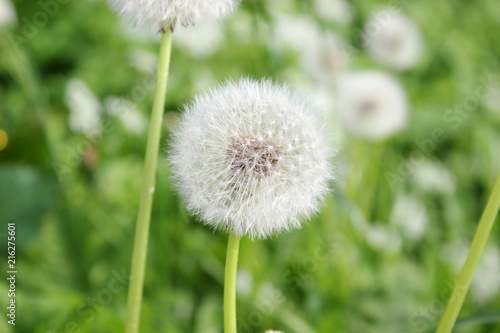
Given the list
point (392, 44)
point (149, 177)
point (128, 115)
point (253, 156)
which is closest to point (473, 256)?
point (253, 156)

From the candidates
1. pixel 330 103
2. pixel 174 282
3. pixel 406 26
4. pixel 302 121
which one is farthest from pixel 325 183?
pixel 406 26

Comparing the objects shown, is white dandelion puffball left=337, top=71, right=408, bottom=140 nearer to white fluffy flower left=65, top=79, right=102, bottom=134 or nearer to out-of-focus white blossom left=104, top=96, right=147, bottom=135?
out-of-focus white blossom left=104, top=96, right=147, bottom=135

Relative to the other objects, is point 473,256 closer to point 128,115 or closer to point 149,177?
point 149,177

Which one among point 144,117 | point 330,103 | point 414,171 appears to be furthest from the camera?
point 330,103

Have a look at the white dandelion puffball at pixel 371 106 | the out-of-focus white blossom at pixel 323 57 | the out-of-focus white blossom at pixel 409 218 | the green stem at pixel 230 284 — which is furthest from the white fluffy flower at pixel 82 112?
the green stem at pixel 230 284

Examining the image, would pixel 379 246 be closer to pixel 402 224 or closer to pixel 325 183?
pixel 402 224

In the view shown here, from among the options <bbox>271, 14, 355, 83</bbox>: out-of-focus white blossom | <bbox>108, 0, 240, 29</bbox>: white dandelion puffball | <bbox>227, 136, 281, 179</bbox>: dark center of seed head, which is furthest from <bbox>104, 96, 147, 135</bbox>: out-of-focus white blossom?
<bbox>227, 136, 281, 179</bbox>: dark center of seed head

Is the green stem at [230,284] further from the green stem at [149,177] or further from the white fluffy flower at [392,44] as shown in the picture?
the white fluffy flower at [392,44]
